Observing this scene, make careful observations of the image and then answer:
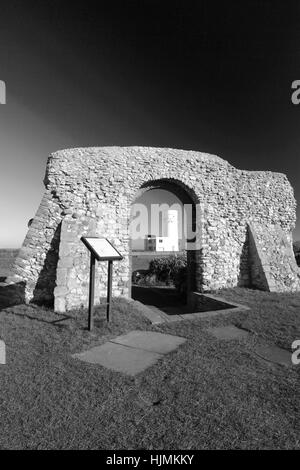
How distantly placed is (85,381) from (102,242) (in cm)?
300

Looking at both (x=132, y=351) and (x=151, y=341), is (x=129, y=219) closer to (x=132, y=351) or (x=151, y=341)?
(x=151, y=341)

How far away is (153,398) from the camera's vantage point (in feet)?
9.27

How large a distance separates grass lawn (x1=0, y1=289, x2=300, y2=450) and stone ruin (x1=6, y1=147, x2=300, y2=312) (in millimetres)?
3166

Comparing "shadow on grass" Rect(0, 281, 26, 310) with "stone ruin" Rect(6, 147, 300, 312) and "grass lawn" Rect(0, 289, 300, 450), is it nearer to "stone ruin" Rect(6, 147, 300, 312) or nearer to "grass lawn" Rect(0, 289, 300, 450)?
"stone ruin" Rect(6, 147, 300, 312)

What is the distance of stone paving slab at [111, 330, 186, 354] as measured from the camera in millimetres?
4250

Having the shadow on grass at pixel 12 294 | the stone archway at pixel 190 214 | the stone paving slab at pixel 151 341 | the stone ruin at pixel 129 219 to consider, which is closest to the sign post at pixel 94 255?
the stone paving slab at pixel 151 341

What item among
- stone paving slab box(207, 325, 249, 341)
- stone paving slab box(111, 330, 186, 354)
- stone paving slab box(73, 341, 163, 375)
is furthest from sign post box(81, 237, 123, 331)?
stone paving slab box(207, 325, 249, 341)

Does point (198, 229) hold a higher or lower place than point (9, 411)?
higher

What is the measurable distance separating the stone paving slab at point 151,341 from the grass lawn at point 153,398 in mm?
219

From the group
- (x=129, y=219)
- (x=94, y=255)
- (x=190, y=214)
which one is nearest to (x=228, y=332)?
(x=94, y=255)

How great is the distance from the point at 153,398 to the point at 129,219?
638 cm
